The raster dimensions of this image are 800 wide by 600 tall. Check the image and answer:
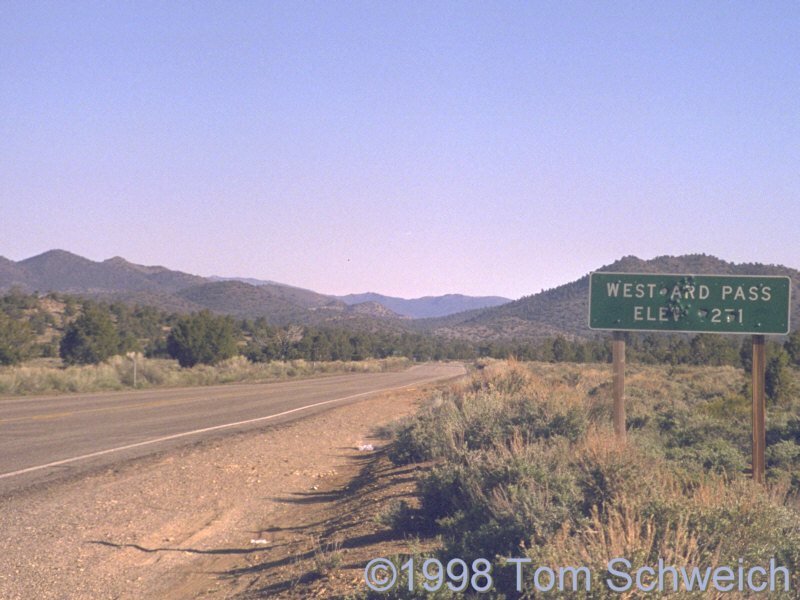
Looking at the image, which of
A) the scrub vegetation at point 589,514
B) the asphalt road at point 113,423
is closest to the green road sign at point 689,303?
the scrub vegetation at point 589,514

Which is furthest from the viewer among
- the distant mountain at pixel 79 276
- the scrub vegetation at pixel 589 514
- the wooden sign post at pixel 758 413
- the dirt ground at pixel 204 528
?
the distant mountain at pixel 79 276

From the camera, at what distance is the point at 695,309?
794 cm

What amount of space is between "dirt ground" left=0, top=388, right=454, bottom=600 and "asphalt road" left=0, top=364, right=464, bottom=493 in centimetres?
97

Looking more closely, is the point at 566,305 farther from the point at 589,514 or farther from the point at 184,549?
the point at 589,514

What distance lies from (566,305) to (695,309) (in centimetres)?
11110

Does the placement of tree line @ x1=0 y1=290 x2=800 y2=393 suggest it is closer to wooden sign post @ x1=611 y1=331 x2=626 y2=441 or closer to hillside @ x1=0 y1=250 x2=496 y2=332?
wooden sign post @ x1=611 y1=331 x2=626 y2=441

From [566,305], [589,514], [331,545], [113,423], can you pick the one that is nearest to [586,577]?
→ [589,514]

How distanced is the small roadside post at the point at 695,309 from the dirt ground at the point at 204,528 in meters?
3.47

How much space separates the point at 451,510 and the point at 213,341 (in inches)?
1626

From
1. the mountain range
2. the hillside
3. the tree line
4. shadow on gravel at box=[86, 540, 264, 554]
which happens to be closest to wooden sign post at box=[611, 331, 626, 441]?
shadow on gravel at box=[86, 540, 264, 554]

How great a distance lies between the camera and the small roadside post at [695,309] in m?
7.71

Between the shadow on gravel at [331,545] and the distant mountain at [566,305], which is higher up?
the distant mountain at [566,305]

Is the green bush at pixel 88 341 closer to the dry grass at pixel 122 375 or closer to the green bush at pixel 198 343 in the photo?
the dry grass at pixel 122 375

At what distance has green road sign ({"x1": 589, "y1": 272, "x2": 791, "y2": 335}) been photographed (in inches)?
305
